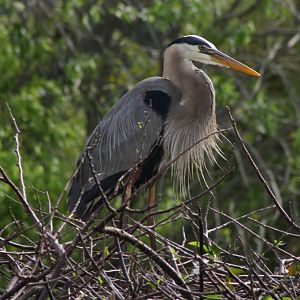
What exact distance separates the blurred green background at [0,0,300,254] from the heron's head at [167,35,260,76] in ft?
6.67

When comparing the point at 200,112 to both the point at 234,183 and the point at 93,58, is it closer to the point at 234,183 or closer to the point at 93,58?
the point at 93,58

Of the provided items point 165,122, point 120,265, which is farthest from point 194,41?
point 120,265

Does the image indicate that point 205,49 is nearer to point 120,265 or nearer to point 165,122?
point 165,122

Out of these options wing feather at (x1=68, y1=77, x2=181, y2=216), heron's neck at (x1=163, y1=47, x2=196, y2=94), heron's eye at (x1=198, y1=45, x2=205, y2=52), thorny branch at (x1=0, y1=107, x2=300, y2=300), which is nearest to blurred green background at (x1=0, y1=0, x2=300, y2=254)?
wing feather at (x1=68, y1=77, x2=181, y2=216)

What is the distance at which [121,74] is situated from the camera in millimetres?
9609

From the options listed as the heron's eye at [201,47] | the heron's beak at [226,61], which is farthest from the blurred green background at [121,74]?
the heron's beak at [226,61]

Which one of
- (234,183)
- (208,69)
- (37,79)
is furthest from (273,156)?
(37,79)

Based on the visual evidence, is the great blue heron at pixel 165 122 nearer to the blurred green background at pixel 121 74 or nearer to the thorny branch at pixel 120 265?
the blurred green background at pixel 121 74

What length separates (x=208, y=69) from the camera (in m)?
9.01

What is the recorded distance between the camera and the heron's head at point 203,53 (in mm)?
5852

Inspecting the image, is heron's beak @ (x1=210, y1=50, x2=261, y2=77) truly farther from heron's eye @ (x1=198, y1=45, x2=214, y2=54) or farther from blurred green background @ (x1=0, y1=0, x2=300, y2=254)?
blurred green background @ (x1=0, y1=0, x2=300, y2=254)

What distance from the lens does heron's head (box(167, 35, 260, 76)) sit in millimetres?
5852

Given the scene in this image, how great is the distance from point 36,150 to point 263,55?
2.61 metres

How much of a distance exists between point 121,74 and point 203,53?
3.66 metres
